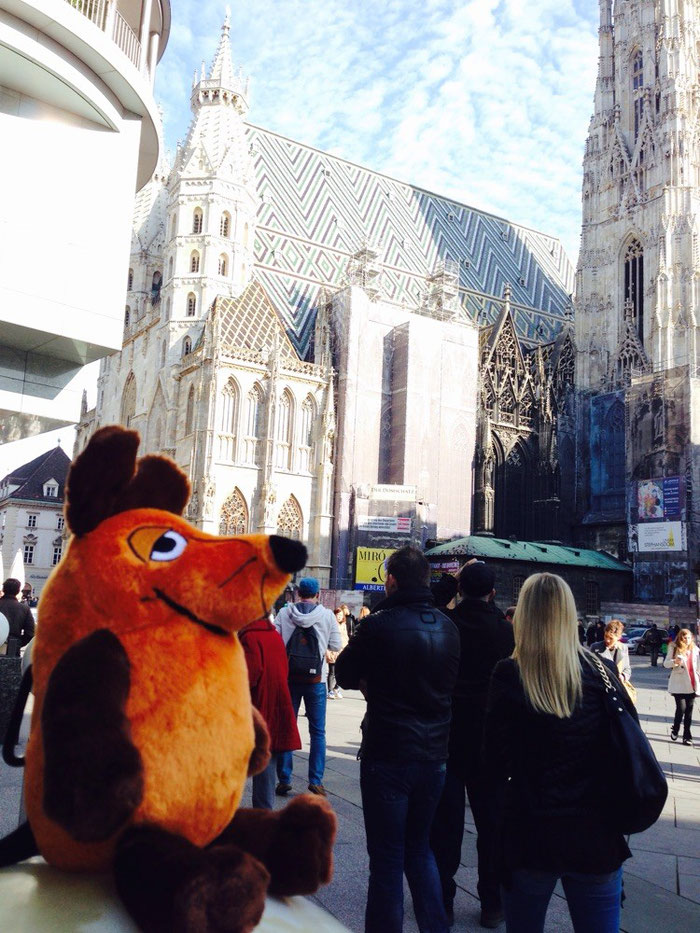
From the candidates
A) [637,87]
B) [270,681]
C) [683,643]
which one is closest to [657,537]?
[637,87]

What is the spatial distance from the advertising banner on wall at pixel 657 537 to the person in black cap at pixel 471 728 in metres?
32.0

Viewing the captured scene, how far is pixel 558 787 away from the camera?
255 centimetres

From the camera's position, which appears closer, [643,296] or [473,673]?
[473,673]

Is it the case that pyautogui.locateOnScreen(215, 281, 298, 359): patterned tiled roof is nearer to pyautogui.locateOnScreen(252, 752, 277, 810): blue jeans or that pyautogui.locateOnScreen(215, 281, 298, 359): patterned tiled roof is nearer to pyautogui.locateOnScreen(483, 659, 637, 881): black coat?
pyautogui.locateOnScreen(252, 752, 277, 810): blue jeans

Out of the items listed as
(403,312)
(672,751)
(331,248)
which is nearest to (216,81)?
(331,248)

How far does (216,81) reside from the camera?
34000 mm

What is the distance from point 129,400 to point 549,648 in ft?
113

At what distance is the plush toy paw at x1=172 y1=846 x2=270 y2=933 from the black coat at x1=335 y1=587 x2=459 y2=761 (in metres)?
1.86

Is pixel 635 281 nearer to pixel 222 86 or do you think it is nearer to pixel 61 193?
pixel 222 86

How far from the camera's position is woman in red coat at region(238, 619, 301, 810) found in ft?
16.0

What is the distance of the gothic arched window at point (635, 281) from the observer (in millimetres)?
40000

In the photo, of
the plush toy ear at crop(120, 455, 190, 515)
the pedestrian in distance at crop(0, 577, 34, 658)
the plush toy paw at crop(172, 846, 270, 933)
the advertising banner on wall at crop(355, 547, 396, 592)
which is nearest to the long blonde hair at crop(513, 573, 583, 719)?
the plush toy ear at crop(120, 455, 190, 515)

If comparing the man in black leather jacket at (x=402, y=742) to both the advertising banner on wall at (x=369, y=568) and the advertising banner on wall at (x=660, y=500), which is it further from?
the advertising banner on wall at (x=660, y=500)

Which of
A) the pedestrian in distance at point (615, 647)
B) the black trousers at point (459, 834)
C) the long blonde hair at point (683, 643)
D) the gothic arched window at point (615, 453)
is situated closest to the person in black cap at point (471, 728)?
the black trousers at point (459, 834)
